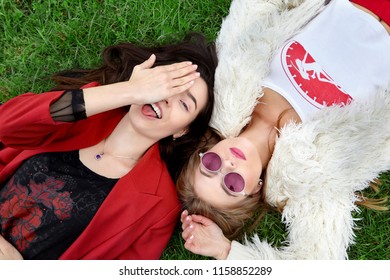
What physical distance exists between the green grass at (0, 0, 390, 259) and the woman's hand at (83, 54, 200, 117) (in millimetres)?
902

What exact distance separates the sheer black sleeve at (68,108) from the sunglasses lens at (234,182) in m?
1.00

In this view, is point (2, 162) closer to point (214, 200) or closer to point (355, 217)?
point (214, 200)

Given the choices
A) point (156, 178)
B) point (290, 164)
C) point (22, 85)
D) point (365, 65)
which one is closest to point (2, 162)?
point (22, 85)

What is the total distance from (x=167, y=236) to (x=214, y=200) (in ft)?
1.83

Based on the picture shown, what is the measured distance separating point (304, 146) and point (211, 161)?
636mm

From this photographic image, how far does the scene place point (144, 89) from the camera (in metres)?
2.88

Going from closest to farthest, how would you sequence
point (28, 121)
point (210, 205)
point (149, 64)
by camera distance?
point (28, 121) → point (149, 64) → point (210, 205)

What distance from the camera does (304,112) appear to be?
126 inches

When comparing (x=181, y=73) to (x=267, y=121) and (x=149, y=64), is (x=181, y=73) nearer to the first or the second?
(x=149, y=64)

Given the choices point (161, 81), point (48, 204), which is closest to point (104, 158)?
point (48, 204)

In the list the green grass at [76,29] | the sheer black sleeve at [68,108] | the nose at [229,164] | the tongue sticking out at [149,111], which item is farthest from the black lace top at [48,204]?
the green grass at [76,29]

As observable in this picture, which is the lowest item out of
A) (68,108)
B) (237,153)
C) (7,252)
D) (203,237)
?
(7,252)

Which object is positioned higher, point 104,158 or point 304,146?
point 304,146

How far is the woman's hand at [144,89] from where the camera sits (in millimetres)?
2863
